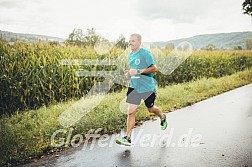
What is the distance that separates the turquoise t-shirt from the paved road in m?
1.00

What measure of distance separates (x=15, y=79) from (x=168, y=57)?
8.63 m

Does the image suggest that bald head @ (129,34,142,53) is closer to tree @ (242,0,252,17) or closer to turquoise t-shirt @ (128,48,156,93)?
turquoise t-shirt @ (128,48,156,93)

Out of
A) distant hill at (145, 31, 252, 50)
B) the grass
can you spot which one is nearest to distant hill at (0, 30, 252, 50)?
distant hill at (145, 31, 252, 50)

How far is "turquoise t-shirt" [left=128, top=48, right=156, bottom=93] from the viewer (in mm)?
4676

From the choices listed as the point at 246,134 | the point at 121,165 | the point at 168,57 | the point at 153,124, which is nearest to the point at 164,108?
the point at 153,124

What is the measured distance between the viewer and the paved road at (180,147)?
4020mm

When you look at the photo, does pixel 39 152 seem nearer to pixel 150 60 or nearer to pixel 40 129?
pixel 40 129

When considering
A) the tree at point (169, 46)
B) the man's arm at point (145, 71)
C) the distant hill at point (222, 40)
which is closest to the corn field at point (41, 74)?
the man's arm at point (145, 71)

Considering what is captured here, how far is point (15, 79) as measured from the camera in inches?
295

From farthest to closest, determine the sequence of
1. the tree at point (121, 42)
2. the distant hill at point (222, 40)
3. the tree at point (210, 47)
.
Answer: the tree at point (210, 47) < the distant hill at point (222, 40) < the tree at point (121, 42)

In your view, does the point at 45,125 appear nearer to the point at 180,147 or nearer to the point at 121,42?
the point at 180,147

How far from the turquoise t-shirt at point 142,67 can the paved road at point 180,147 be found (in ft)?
3.29

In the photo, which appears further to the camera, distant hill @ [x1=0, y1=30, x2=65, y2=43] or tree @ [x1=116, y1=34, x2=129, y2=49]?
tree @ [x1=116, y1=34, x2=129, y2=49]

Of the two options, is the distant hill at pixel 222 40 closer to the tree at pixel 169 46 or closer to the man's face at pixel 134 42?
the tree at pixel 169 46
